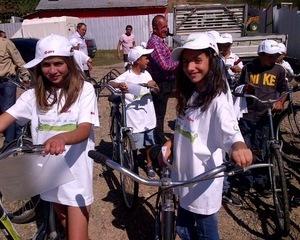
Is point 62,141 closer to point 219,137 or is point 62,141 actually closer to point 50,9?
point 219,137

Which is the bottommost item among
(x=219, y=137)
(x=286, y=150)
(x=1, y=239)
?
(x=1, y=239)

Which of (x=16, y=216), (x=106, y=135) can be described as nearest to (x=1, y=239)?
(x=16, y=216)

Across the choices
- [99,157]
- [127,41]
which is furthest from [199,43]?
[127,41]

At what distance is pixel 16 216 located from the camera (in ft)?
14.4

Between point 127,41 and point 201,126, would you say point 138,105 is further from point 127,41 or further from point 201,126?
point 127,41

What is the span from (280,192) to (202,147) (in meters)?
1.96

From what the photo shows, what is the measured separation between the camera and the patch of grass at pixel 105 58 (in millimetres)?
21345

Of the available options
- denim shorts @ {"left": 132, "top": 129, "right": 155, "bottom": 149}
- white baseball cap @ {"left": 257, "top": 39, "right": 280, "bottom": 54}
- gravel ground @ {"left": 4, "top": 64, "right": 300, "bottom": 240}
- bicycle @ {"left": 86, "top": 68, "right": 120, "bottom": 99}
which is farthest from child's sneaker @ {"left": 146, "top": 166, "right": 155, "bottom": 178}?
white baseball cap @ {"left": 257, "top": 39, "right": 280, "bottom": 54}

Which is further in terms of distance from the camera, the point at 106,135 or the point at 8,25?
the point at 8,25

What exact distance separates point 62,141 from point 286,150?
14.3 ft

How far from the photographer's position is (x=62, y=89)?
111 inches

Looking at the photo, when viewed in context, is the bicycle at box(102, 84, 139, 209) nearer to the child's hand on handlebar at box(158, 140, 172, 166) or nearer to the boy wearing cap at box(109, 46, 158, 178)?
the boy wearing cap at box(109, 46, 158, 178)

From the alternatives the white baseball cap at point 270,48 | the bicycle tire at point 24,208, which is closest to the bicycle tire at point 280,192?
the white baseball cap at point 270,48

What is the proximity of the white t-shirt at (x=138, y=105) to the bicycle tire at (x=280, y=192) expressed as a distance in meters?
1.65
